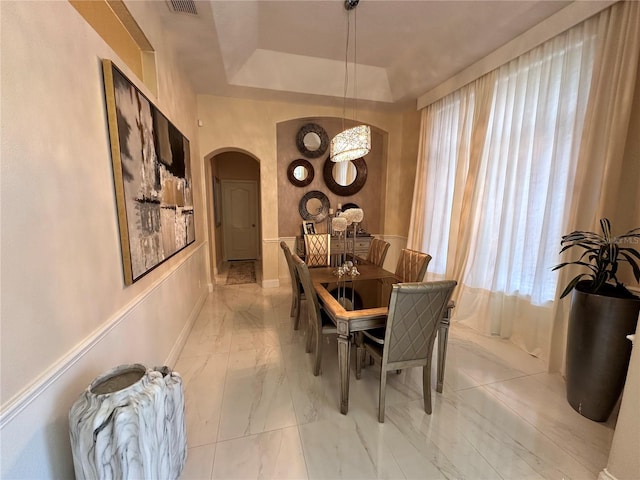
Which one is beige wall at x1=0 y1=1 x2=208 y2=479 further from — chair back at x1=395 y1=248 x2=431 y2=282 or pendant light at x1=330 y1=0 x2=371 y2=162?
chair back at x1=395 y1=248 x2=431 y2=282

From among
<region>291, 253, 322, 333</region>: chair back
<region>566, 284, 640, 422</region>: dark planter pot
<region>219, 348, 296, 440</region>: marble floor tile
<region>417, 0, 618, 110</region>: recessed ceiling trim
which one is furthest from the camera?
<region>417, 0, 618, 110</region>: recessed ceiling trim

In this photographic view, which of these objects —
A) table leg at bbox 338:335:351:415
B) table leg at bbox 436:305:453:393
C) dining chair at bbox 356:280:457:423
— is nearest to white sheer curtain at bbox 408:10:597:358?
Answer: table leg at bbox 436:305:453:393

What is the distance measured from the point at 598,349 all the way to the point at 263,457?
2.21 metres

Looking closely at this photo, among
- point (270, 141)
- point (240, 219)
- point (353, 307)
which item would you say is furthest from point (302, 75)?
point (240, 219)

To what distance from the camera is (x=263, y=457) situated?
154 cm

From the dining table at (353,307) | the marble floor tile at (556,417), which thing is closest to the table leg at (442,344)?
the dining table at (353,307)

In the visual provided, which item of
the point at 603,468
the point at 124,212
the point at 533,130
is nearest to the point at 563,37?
the point at 533,130

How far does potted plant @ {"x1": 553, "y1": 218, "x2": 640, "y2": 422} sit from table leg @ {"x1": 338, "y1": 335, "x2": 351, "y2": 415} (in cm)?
159

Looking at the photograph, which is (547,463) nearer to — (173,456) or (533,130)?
(173,456)

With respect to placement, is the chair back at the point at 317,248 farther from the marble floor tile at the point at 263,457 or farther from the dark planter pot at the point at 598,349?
the dark planter pot at the point at 598,349

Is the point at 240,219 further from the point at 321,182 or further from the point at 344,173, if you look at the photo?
the point at 344,173

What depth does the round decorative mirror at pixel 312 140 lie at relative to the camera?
4.68 m

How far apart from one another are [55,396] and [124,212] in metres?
0.93

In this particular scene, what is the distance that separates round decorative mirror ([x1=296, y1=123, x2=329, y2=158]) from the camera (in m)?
4.68
